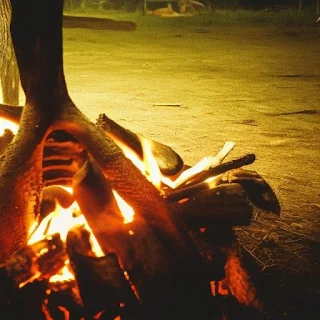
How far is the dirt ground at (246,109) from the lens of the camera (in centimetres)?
293

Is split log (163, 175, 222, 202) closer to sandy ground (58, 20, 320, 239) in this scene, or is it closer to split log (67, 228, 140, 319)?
split log (67, 228, 140, 319)

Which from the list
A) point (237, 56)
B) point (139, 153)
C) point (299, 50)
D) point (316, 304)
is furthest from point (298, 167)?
point (299, 50)

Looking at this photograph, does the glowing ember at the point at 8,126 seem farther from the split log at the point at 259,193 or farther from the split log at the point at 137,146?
the split log at the point at 259,193

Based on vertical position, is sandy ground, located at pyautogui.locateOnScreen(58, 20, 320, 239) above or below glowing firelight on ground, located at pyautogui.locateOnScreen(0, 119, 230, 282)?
below

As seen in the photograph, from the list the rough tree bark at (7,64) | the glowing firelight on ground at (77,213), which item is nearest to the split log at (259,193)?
the glowing firelight on ground at (77,213)

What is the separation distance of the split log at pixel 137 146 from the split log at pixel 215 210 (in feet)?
1.14

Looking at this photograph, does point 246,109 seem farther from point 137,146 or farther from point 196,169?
point 137,146

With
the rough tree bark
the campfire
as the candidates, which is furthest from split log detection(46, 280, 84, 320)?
the rough tree bark

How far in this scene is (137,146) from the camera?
238 cm

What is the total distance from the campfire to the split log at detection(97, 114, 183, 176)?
143 mm

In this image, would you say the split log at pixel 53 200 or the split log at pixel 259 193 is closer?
the split log at pixel 53 200

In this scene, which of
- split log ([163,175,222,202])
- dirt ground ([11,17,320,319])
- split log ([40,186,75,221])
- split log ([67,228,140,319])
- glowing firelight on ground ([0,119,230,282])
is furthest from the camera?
dirt ground ([11,17,320,319])

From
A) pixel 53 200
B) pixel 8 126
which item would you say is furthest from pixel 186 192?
pixel 8 126

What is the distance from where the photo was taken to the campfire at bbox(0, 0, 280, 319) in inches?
66.4
